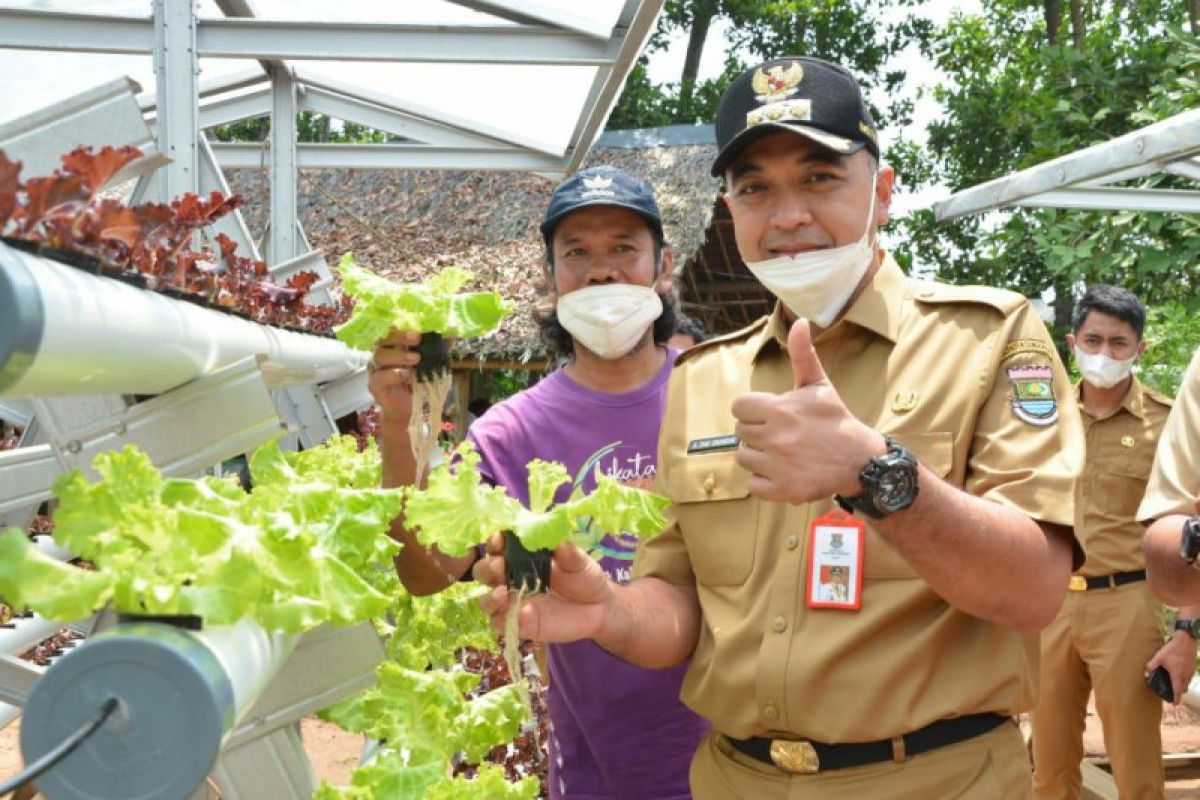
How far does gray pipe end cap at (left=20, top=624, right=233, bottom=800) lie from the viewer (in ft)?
3.64

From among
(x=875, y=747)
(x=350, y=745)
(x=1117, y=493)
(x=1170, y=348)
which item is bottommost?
(x=350, y=745)

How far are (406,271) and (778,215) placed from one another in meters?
11.2

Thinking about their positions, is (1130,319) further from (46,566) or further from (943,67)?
(943,67)

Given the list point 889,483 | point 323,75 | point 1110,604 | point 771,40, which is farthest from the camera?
point 771,40

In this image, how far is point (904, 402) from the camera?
7.30ft

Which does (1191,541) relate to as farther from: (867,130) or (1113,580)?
(1113,580)

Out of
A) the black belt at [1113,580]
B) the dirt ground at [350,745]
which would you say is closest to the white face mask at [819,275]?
the black belt at [1113,580]

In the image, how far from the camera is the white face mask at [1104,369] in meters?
6.03

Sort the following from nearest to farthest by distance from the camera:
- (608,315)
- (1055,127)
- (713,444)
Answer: (713,444)
(608,315)
(1055,127)

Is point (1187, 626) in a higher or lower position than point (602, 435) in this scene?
lower

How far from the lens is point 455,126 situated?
24.2 feet

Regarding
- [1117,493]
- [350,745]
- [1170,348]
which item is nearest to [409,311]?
[1117,493]

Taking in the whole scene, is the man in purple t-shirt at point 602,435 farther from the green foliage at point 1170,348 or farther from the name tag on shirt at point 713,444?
the green foliage at point 1170,348

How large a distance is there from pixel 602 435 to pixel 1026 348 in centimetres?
109
